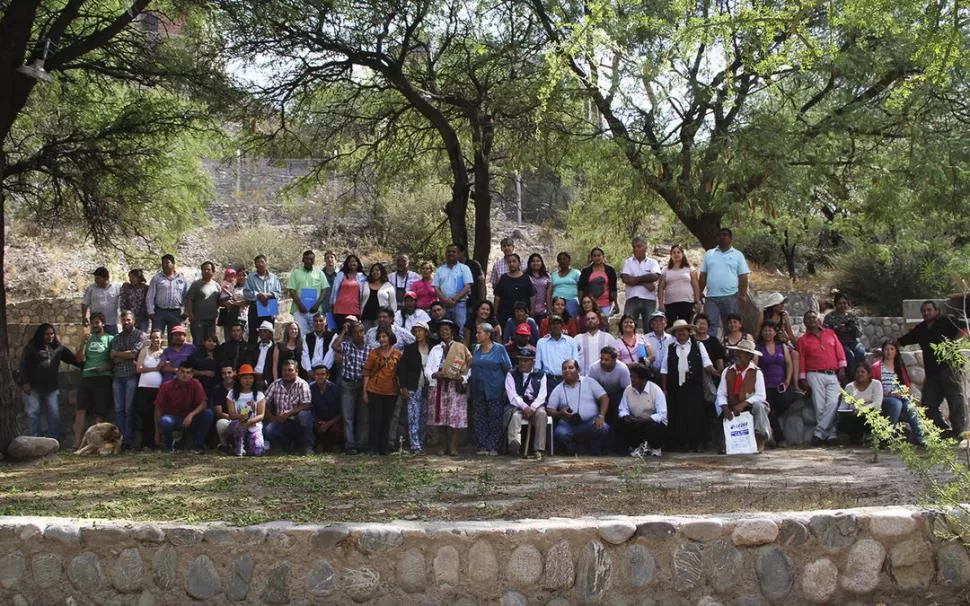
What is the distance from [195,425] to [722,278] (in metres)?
6.46

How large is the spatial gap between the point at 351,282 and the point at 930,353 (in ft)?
22.2

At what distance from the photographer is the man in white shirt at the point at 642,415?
432 inches

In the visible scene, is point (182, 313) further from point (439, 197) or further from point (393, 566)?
point (439, 197)

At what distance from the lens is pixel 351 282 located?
13352 mm

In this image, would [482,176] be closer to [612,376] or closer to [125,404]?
[612,376]

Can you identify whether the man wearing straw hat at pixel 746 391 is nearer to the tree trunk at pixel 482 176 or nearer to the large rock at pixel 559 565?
the large rock at pixel 559 565

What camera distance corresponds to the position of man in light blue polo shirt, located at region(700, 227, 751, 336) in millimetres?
13000

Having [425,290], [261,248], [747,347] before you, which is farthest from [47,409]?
[261,248]

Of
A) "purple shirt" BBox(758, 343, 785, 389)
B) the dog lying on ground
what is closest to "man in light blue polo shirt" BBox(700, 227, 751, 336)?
"purple shirt" BBox(758, 343, 785, 389)

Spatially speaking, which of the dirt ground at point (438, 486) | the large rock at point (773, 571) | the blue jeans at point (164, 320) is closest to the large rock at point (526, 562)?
the dirt ground at point (438, 486)

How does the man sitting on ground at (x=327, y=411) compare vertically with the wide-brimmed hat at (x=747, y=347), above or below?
below

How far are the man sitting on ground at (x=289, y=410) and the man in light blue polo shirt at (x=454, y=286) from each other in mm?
2253

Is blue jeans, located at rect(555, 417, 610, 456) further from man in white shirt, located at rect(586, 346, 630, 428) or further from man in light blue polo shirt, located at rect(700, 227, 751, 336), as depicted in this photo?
man in light blue polo shirt, located at rect(700, 227, 751, 336)

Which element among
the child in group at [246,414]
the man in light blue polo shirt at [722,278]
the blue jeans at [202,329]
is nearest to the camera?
the child in group at [246,414]
